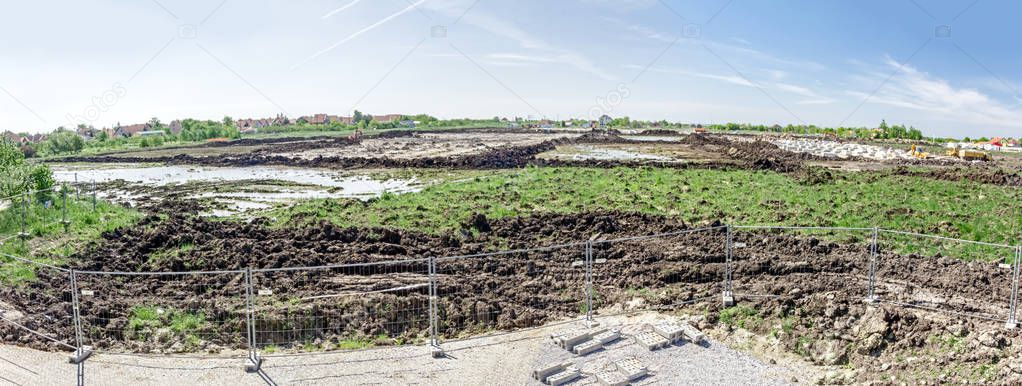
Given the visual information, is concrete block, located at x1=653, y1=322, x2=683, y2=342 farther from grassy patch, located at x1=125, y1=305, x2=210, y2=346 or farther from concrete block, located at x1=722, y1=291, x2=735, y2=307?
grassy patch, located at x1=125, y1=305, x2=210, y2=346

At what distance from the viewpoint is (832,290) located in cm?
1089

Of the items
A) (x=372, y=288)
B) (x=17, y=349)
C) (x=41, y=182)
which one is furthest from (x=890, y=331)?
(x=41, y=182)

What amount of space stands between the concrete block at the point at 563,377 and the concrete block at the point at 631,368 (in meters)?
0.60

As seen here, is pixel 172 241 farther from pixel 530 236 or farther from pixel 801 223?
pixel 801 223

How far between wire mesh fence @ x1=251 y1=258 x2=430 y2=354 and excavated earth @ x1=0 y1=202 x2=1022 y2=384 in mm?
33

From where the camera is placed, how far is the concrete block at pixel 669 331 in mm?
9133

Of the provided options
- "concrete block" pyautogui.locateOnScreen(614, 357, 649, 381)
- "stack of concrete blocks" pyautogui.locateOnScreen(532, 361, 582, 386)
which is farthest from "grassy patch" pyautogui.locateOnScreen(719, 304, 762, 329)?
"stack of concrete blocks" pyautogui.locateOnScreen(532, 361, 582, 386)

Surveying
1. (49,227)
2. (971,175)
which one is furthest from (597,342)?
(971,175)

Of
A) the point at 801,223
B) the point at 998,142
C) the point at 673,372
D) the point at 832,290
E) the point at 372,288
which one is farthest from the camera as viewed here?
the point at 998,142

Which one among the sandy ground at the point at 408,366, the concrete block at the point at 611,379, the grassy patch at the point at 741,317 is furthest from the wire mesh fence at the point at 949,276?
the concrete block at the point at 611,379

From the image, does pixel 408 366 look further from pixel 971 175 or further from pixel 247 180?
pixel 971 175

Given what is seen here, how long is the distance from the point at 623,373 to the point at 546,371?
39.2 inches

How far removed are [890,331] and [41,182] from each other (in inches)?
995

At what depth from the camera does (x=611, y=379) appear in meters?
7.96
